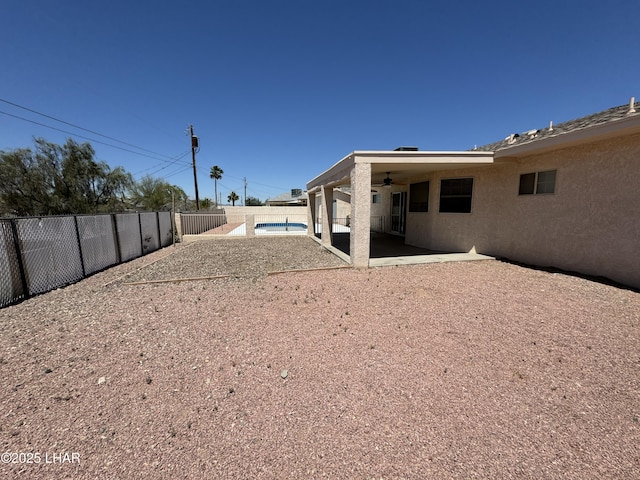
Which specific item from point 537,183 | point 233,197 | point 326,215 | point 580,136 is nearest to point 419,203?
A: point 326,215

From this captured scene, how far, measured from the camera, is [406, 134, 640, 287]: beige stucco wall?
5.46m

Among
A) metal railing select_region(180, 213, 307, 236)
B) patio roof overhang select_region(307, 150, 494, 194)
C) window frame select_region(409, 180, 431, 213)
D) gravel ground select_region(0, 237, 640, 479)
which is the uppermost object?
patio roof overhang select_region(307, 150, 494, 194)

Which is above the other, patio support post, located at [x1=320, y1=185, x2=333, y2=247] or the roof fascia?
the roof fascia

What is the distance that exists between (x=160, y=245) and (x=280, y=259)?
7537 mm

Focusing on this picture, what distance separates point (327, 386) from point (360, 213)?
214 inches

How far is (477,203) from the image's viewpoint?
877 cm

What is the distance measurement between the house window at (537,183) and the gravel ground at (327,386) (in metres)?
3.09

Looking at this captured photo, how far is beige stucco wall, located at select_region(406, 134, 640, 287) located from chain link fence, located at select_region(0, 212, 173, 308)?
1151 centimetres

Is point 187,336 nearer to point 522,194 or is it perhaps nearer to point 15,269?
point 15,269

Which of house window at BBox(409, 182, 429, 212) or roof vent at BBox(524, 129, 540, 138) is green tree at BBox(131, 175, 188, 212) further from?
roof vent at BBox(524, 129, 540, 138)

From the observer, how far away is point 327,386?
2.70 m

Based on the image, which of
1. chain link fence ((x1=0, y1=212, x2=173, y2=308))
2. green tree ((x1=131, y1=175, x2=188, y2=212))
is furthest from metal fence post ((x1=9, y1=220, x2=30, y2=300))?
green tree ((x1=131, y1=175, x2=188, y2=212))

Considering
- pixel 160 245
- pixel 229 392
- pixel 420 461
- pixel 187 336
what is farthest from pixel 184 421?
pixel 160 245

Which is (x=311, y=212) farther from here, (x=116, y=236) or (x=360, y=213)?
(x=116, y=236)
